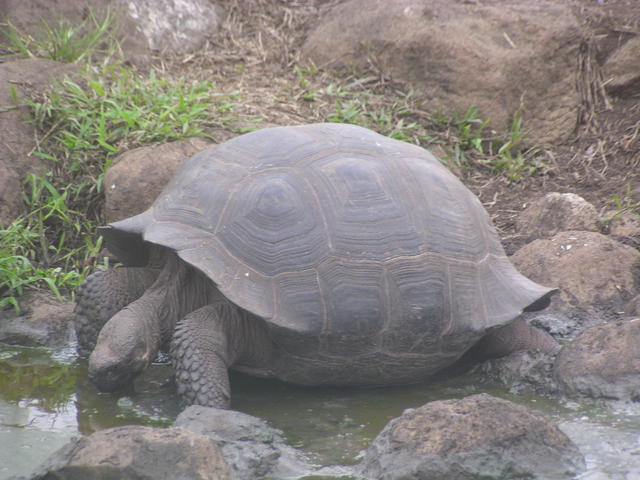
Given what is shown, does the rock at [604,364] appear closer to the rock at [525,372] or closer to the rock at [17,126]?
the rock at [525,372]

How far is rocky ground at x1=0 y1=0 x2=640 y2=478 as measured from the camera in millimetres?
4422

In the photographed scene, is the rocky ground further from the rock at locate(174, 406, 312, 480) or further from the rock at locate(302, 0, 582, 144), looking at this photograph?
the rock at locate(174, 406, 312, 480)

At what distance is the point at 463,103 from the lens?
6324mm

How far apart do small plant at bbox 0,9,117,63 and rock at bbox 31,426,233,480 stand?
3825mm

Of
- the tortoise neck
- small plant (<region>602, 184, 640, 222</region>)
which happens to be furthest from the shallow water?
small plant (<region>602, 184, 640, 222</region>)

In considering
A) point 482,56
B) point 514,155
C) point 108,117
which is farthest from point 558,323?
point 108,117

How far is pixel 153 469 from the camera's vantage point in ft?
7.79

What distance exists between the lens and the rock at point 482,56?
6332 millimetres

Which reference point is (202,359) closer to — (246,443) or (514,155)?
(246,443)

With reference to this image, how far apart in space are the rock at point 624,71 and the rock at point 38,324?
440cm

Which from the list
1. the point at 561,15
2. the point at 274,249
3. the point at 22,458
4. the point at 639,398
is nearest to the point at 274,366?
the point at 274,249

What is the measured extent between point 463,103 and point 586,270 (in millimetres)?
2332

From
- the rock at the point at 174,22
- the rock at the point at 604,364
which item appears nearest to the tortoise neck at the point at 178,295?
the rock at the point at 604,364

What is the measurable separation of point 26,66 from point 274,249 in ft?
9.76
